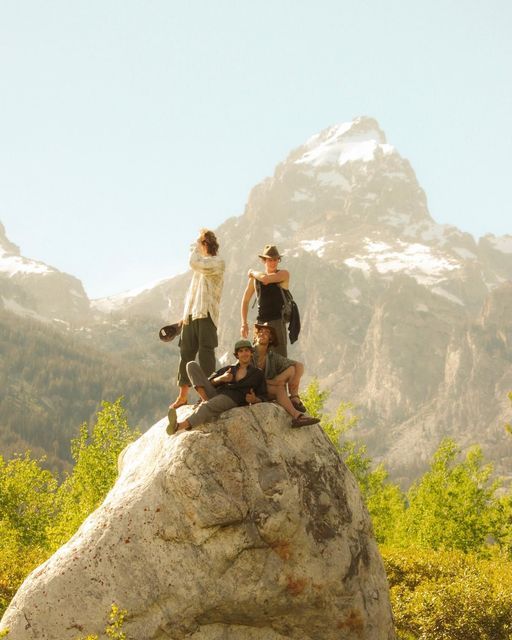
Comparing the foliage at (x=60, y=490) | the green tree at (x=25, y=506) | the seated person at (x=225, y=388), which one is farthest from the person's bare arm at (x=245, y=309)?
the green tree at (x=25, y=506)

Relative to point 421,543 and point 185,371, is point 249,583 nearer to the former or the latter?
point 185,371

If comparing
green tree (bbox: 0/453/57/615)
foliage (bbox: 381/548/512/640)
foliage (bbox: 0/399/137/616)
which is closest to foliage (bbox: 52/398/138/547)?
foliage (bbox: 0/399/137/616)

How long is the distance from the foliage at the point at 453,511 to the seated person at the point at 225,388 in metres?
26.2

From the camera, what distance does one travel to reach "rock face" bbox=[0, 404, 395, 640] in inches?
522

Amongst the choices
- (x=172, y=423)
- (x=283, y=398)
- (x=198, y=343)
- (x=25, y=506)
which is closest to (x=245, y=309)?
(x=198, y=343)

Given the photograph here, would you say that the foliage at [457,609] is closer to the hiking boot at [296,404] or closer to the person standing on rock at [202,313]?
the hiking boot at [296,404]

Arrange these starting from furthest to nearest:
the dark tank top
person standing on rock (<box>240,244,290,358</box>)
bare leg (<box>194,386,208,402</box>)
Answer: the dark tank top
person standing on rock (<box>240,244,290,358</box>)
bare leg (<box>194,386,208,402</box>)

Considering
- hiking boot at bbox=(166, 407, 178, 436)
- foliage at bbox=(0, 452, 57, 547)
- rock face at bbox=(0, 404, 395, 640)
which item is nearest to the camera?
rock face at bbox=(0, 404, 395, 640)

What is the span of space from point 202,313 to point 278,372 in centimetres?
216

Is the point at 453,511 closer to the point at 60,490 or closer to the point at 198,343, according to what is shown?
the point at 60,490

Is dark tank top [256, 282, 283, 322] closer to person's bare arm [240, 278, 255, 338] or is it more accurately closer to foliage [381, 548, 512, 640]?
person's bare arm [240, 278, 255, 338]

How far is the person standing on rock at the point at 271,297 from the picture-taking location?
1620 cm

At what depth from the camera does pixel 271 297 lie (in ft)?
53.9

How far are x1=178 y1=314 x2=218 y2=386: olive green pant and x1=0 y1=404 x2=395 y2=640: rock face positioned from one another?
1.87m
